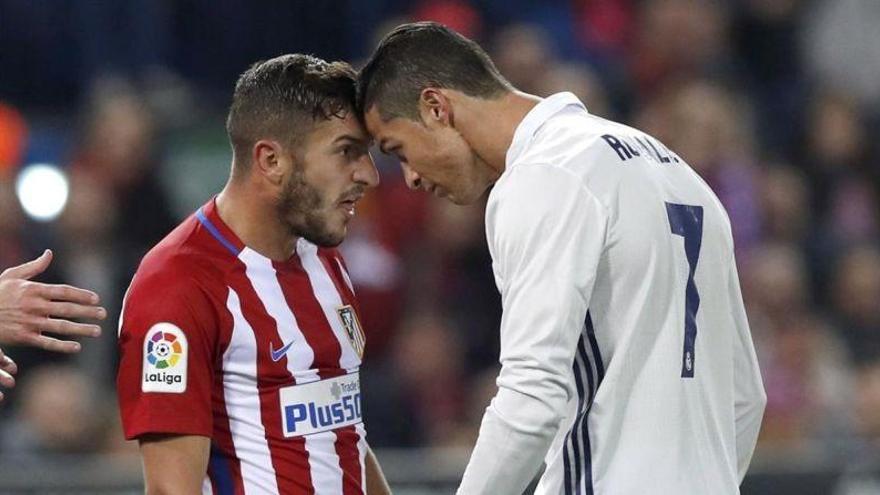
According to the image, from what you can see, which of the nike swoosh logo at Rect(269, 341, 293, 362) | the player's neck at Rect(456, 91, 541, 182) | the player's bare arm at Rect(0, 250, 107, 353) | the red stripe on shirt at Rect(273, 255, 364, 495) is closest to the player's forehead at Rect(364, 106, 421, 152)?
the player's neck at Rect(456, 91, 541, 182)

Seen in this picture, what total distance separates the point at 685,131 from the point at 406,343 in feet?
5.99

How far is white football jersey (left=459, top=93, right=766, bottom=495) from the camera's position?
3301 millimetres

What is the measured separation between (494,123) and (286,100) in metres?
0.51

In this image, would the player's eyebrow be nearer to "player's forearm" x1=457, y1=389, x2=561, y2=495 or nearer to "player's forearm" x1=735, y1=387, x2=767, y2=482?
"player's forearm" x1=457, y1=389, x2=561, y2=495

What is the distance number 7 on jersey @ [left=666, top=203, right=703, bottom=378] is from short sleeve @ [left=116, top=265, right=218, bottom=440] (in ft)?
3.45

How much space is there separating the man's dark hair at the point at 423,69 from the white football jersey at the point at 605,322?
18 cm

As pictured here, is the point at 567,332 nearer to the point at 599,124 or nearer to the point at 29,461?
the point at 599,124

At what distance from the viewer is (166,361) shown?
3.54 metres

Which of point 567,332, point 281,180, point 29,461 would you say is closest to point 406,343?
point 29,461

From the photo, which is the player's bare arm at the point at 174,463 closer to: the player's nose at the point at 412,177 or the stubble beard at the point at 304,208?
the stubble beard at the point at 304,208

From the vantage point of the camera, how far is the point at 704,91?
8.20 m

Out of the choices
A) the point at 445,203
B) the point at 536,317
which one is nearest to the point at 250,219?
the point at 536,317

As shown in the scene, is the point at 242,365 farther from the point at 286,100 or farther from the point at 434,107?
the point at 434,107

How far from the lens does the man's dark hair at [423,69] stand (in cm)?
367
